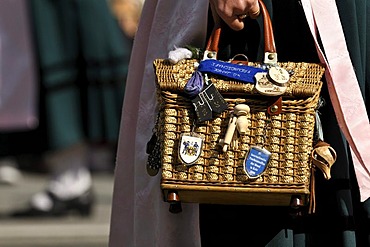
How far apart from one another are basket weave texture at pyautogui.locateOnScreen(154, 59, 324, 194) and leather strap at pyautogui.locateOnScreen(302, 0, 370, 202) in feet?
0.40

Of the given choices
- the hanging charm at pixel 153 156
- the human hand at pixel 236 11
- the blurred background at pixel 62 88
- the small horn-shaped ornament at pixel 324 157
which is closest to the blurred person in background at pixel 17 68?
the blurred background at pixel 62 88

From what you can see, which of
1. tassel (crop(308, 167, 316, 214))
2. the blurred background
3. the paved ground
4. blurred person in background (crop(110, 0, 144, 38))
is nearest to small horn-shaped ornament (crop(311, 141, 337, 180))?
tassel (crop(308, 167, 316, 214))

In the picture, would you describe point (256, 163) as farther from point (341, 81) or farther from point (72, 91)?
point (72, 91)

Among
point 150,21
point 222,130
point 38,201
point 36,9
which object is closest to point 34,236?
point 38,201

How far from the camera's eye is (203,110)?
2.81 metres

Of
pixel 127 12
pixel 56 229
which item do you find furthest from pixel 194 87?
pixel 127 12

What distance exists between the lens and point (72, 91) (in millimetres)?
6438

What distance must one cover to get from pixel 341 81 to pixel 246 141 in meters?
0.28

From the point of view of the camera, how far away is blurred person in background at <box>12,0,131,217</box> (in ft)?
20.9

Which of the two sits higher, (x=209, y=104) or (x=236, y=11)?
(x=236, y=11)

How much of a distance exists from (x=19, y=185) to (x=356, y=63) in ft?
17.1

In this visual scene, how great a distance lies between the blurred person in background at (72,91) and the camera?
20.9 ft

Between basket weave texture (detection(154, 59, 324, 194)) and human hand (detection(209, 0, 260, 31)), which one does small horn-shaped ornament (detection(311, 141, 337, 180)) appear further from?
human hand (detection(209, 0, 260, 31))

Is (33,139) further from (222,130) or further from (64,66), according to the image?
(222,130)
